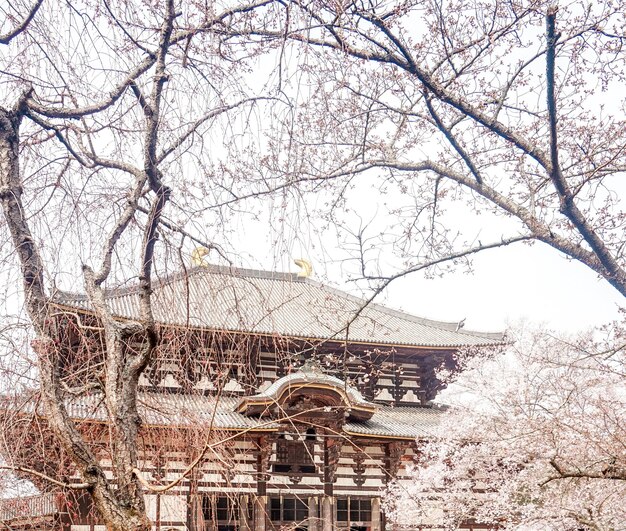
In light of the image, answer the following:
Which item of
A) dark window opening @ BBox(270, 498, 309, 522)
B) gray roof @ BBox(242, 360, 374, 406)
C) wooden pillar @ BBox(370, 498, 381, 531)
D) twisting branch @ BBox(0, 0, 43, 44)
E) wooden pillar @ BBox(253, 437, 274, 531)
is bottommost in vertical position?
wooden pillar @ BBox(370, 498, 381, 531)

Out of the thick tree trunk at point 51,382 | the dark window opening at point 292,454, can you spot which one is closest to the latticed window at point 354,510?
the dark window opening at point 292,454

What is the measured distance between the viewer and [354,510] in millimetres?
15656

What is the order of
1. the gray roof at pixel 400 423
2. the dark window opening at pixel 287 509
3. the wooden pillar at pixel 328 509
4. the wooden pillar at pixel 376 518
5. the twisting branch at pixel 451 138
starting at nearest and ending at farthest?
the twisting branch at pixel 451 138, the wooden pillar at pixel 328 509, the gray roof at pixel 400 423, the dark window opening at pixel 287 509, the wooden pillar at pixel 376 518

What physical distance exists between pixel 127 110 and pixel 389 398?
1470 centimetres

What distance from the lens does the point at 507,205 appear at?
5582 millimetres

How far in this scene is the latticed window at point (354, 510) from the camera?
51.0 ft

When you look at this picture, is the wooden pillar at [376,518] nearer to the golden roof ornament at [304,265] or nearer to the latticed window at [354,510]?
the latticed window at [354,510]

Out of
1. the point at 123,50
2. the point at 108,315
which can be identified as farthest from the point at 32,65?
the point at 108,315

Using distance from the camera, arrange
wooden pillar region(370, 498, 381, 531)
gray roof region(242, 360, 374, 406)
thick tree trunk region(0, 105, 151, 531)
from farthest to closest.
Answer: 1. wooden pillar region(370, 498, 381, 531)
2. gray roof region(242, 360, 374, 406)
3. thick tree trunk region(0, 105, 151, 531)

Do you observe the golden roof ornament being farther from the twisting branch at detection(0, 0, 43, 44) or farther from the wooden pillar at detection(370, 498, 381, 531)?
the wooden pillar at detection(370, 498, 381, 531)

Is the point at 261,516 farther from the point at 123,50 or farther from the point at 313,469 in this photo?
the point at 123,50

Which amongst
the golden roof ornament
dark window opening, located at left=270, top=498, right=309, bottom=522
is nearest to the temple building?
dark window opening, located at left=270, top=498, right=309, bottom=522

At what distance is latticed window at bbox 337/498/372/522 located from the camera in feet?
51.0

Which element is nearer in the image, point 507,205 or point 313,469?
point 507,205
